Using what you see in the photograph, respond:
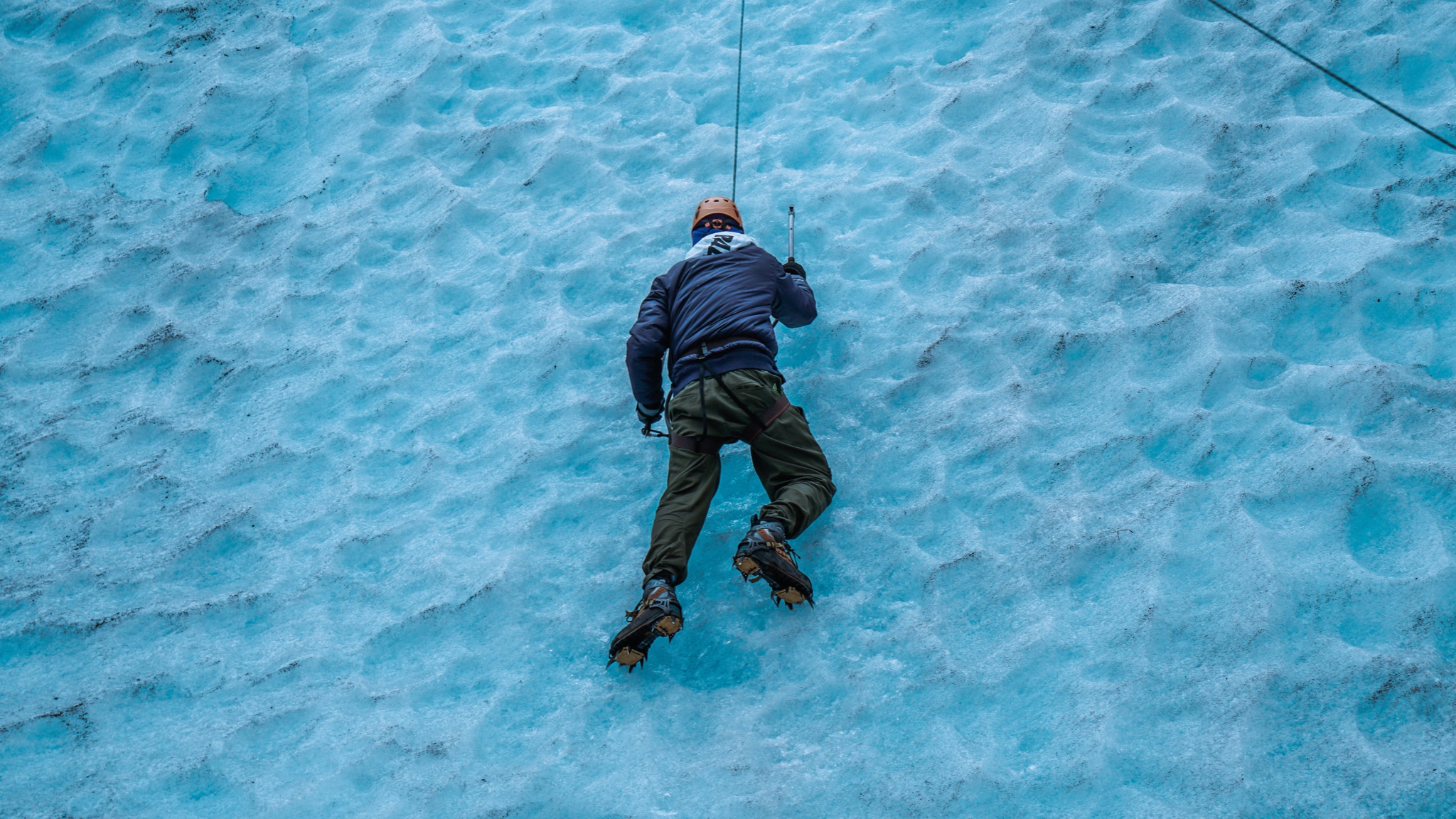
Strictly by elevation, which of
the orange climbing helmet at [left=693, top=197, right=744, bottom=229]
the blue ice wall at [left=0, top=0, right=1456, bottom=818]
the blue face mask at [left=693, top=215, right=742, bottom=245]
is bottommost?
the blue ice wall at [left=0, top=0, right=1456, bottom=818]

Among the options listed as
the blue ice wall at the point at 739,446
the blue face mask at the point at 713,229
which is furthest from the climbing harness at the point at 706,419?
the blue face mask at the point at 713,229

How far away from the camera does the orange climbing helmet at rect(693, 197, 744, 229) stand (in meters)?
4.49

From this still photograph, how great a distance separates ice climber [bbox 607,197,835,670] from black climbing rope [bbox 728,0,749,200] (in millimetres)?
1049

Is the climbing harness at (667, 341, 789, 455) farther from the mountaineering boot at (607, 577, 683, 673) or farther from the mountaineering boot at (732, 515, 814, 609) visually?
the mountaineering boot at (607, 577, 683, 673)

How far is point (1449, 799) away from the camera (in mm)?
2787

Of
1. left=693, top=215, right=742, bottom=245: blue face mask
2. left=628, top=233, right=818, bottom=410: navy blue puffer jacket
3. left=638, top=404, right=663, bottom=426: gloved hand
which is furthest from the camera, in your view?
left=693, top=215, right=742, bottom=245: blue face mask

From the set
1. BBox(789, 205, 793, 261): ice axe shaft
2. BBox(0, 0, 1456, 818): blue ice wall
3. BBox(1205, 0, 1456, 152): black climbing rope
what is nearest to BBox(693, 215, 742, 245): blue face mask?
BBox(789, 205, 793, 261): ice axe shaft

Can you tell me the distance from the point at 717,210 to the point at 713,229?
12 cm

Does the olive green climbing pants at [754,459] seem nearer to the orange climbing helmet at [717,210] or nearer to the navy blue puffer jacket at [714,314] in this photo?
the navy blue puffer jacket at [714,314]

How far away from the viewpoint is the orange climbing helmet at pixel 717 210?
14.7ft

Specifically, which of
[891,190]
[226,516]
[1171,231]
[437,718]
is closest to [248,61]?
[226,516]

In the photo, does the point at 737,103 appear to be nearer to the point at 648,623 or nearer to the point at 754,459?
the point at 754,459

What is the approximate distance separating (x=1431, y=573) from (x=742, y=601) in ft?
7.98

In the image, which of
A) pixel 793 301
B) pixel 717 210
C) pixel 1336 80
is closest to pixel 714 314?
pixel 793 301
